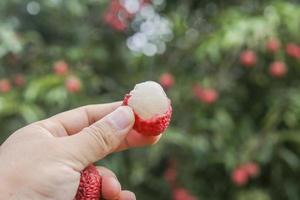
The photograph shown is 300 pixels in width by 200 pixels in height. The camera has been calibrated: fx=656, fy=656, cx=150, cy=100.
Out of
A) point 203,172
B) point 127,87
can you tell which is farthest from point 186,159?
point 127,87

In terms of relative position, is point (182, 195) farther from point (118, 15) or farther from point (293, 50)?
point (118, 15)

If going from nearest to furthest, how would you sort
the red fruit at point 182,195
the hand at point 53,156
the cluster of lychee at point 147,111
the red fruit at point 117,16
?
the hand at point 53,156 < the cluster of lychee at point 147,111 < the red fruit at point 182,195 < the red fruit at point 117,16

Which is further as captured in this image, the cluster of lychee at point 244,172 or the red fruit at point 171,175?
the red fruit at point 171,175

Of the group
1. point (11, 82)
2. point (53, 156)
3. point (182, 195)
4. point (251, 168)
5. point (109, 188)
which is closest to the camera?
point (53, 156)

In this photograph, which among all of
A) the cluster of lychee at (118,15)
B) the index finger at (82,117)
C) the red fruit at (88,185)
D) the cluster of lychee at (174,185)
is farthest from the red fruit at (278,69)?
the red fruit at (88,185)

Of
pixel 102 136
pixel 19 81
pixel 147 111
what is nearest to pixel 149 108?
pixel 147 111

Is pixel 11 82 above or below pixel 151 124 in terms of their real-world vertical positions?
below

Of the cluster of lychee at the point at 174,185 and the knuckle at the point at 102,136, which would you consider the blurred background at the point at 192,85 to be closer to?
the cluster of lychee at the point at 174,185
